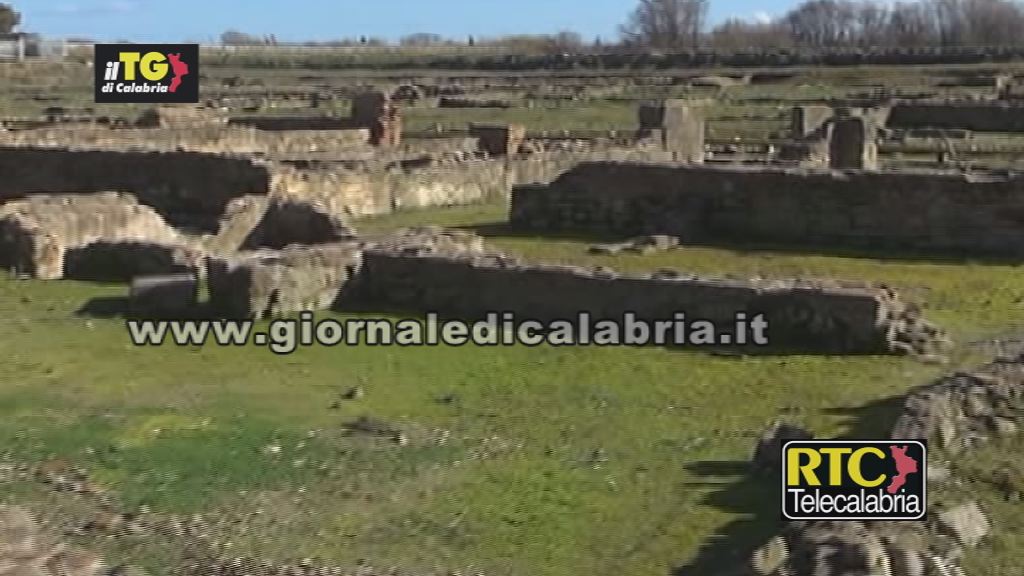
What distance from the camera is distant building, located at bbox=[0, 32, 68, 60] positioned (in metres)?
84.2

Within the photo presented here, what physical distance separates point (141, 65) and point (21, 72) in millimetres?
45194

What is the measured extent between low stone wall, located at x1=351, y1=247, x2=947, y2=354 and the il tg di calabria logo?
19.4m

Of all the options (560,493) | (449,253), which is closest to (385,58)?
(449,253)

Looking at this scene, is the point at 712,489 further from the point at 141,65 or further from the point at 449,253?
the point at 141,65

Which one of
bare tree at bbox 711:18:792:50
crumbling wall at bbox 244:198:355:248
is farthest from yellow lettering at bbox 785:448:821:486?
bare tree at bbox 711:18:792:50

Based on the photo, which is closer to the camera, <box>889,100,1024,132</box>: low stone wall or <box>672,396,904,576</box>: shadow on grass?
<box>672,396,904,576</box>: shadow on grass

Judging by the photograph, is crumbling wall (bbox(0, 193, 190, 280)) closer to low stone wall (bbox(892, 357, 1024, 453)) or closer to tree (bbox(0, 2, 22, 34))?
low stone wall (bbox(892, 357, 1024, 453))

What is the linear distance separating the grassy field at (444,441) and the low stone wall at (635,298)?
46 centimetres

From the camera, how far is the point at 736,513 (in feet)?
29.7

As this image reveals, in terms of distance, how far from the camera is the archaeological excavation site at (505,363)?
28.0 ft

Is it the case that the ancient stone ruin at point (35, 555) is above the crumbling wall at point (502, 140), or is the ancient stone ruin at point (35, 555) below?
below

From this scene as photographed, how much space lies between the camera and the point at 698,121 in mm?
31516

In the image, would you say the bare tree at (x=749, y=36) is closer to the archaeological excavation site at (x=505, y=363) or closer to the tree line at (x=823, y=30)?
the tree line at (x=823, y=30)

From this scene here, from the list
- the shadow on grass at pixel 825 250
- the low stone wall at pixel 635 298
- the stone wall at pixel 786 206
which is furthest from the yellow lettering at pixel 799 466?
the stone wall at pixel 786 206
